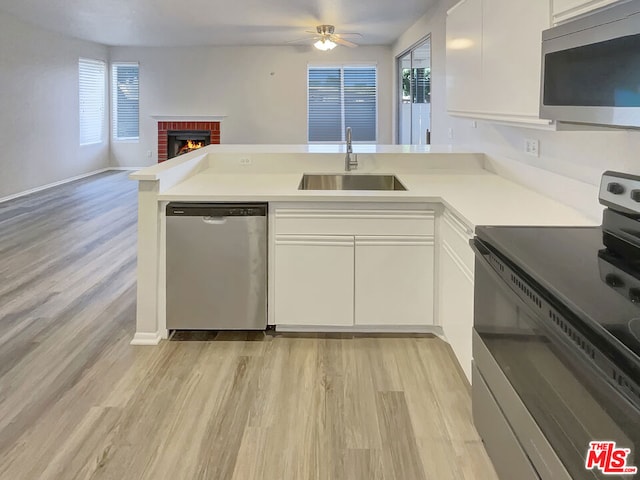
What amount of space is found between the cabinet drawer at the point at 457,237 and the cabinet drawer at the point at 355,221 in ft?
0.32

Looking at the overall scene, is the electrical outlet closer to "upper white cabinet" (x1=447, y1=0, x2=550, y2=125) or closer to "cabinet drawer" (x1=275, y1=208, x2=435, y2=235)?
"upper white cabinet" (x1=447, y1=0, x2=550, y2=125)

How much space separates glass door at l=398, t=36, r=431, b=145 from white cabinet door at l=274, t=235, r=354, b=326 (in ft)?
15.0

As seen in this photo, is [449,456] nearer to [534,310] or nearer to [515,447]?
[515,447]

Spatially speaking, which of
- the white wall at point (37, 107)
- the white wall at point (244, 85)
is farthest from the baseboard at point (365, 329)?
the white wall at point (244, 85)

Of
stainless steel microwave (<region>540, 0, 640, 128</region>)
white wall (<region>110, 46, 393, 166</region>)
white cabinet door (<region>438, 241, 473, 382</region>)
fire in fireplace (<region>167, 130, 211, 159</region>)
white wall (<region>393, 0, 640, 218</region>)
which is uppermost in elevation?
white wall (<region>110, 46, 393, 166</region>)

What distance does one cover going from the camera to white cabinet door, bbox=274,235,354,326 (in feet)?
9.44

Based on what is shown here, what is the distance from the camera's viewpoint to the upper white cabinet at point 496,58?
6.95 ft

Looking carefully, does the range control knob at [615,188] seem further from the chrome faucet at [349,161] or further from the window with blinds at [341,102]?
the window with blinds at [341,102]

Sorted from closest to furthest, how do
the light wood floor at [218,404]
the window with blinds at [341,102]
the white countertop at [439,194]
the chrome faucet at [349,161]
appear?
the light wood floor at [218,404]
the white countertop at [439,194]
the chrome faucet at [349,161]
the window with blinds at [341,102]

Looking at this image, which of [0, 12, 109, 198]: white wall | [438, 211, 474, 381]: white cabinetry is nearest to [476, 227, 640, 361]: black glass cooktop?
[438, 211, 474, 381]: white cabinetry

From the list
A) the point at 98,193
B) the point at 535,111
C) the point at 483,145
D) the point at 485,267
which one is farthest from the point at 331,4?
the point at 485,267

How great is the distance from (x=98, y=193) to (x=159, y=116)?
10.3 feet

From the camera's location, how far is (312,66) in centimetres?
1048

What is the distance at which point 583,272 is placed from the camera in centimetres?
136
